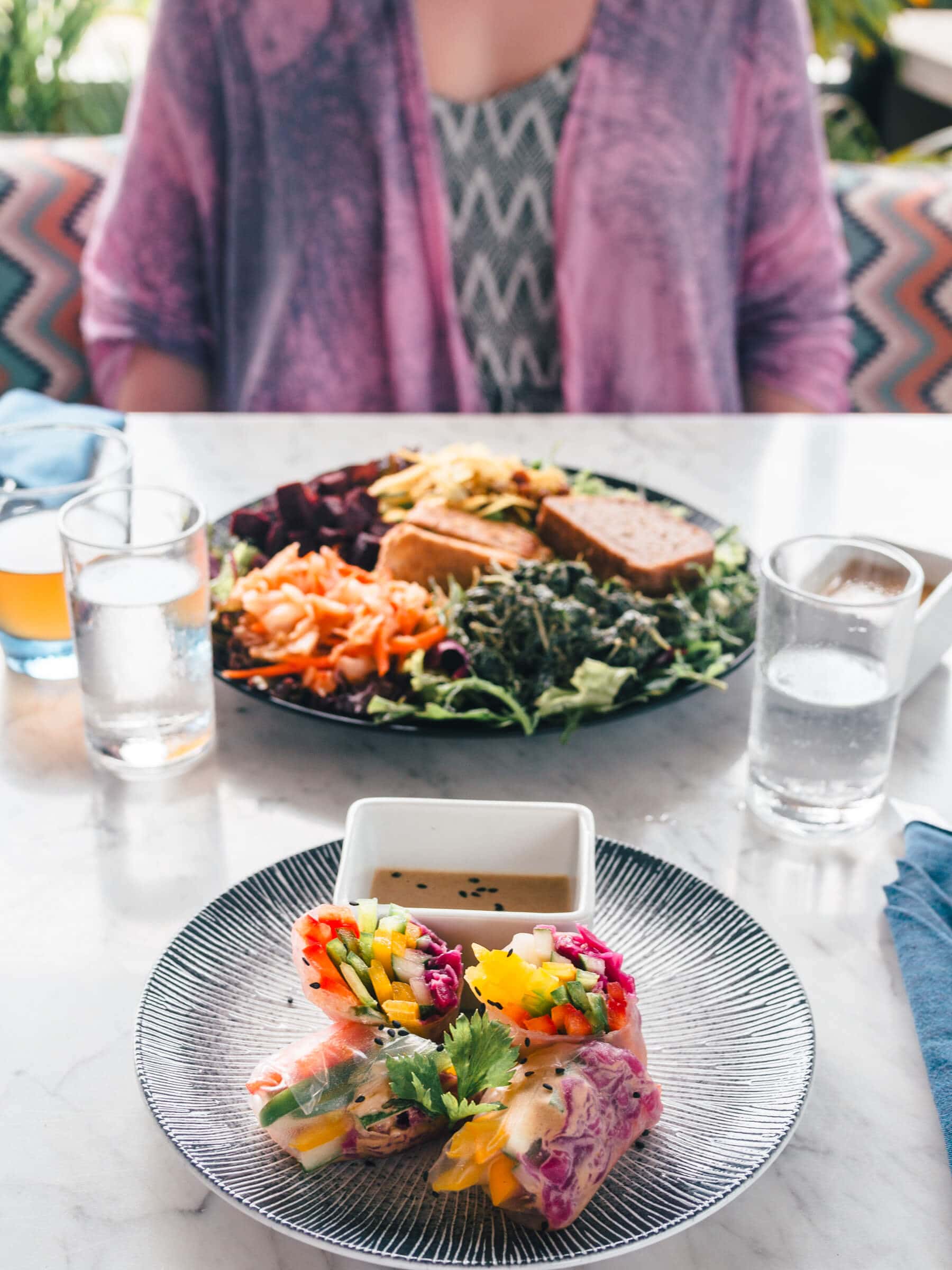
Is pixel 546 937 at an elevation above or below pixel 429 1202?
above

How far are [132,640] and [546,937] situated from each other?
53 centimetres

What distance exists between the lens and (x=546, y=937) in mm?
744

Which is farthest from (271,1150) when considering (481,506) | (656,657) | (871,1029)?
(481,506)

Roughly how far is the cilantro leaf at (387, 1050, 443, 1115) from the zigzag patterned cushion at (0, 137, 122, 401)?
84.7 inches

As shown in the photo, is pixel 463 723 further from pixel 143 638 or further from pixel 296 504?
pixel 296 504

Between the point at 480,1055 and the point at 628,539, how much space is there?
2.68 feet

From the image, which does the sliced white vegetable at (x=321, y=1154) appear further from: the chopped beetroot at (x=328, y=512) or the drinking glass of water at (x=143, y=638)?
the chopped beetroot at (x=328, y=512)

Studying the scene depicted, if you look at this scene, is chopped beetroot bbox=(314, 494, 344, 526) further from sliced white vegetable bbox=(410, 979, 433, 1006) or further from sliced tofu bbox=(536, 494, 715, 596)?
sliced white vegetable bbox=(410, 979, 433, 1006)

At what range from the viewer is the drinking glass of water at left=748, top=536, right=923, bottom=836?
1.05m

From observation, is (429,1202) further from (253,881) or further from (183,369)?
(183,369)

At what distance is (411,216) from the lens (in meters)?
2.14

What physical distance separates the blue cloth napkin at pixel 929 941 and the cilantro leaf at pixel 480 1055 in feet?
0.98

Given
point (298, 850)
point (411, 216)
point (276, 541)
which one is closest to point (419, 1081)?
point (298, 850)

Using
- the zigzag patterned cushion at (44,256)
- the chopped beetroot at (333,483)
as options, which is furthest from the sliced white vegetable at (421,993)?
the zigzag patterned cushion at (44,256)
